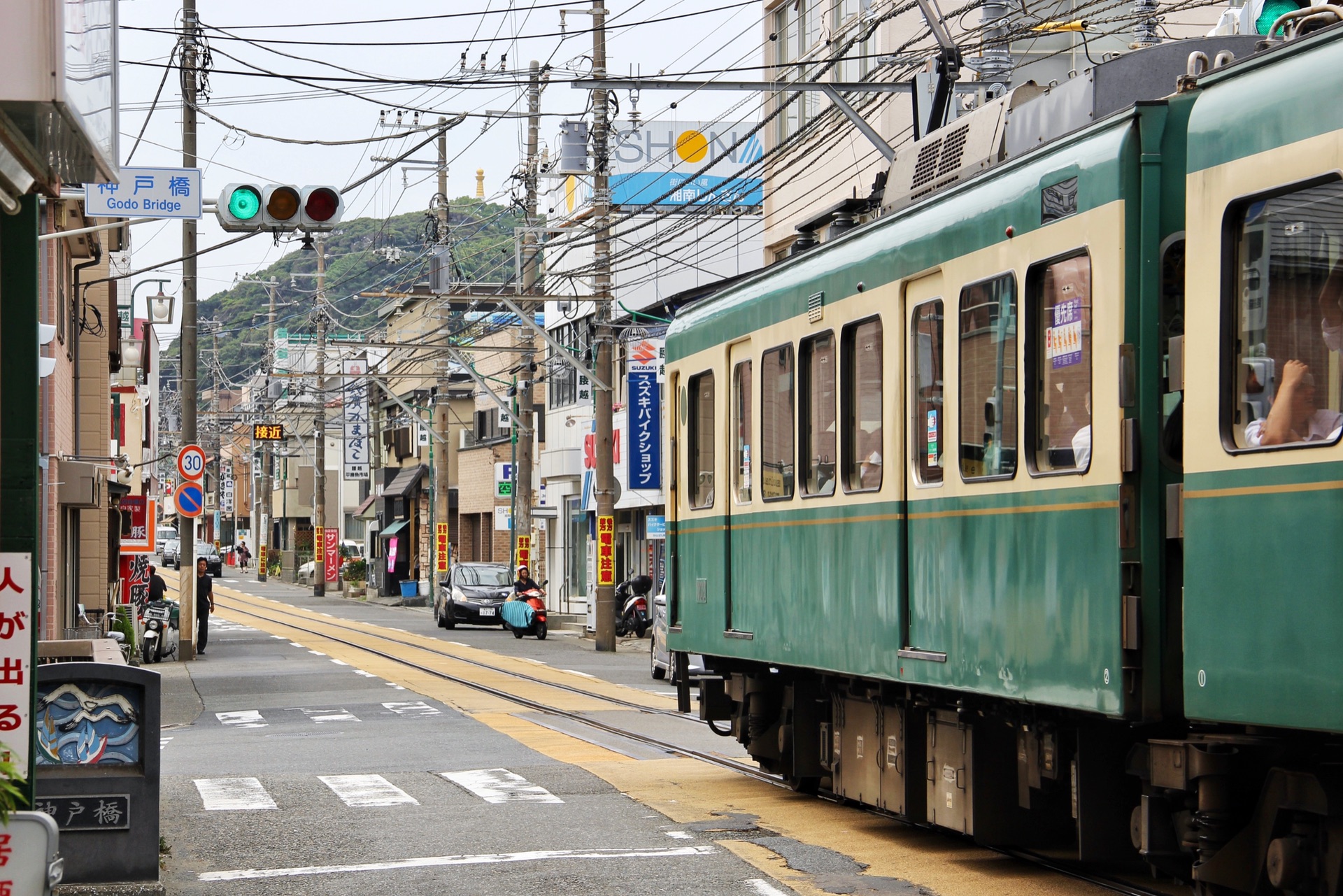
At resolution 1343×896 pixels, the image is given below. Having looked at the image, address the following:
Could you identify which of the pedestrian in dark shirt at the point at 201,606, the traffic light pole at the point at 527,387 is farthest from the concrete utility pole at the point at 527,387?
the pedestrian in dark shirt at the point at 201,606

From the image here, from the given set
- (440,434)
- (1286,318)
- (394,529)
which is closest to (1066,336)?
(1286,318)

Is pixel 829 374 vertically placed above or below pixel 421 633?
above

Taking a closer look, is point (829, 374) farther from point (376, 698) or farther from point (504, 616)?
point (504, 616)

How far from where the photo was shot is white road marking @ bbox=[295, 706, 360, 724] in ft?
66.6

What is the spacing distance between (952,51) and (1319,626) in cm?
810

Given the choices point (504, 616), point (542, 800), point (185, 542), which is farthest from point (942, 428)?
point (504, 616)

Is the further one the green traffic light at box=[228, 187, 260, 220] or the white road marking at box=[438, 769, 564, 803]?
the green traffic light at box=[228, 187, 260, 220]

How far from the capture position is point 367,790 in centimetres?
1364

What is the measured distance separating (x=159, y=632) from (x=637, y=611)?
10227mm

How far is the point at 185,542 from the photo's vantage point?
31250 millimetres

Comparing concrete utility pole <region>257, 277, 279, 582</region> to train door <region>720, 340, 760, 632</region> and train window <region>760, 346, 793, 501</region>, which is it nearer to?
train door <region>720, 340, 760, 632</region>

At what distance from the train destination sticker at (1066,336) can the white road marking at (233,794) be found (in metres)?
7.11

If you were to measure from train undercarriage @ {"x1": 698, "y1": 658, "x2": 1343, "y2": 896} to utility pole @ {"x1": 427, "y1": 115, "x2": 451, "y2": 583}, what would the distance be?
115 feet

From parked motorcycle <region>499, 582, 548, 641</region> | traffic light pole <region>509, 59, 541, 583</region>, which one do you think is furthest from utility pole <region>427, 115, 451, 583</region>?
parked motorcycle <region>499, 582, 548, 641</region>
